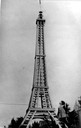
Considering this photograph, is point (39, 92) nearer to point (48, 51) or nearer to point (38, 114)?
point (38, 114)

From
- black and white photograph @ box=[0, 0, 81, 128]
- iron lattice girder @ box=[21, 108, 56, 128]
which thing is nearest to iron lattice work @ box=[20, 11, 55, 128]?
iron lattice girder @ box=[21, 108, 56, 128]

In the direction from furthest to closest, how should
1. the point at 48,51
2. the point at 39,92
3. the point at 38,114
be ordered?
the point at 39,92, the point at 38,114, the point at 48,51

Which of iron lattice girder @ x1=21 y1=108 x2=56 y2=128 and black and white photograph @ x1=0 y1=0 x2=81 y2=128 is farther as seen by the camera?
iron lattice girder @ x1=21 y1=108 x2=56 y2=128

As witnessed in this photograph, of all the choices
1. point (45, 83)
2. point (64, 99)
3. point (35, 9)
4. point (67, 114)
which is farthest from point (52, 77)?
point (45, 83)

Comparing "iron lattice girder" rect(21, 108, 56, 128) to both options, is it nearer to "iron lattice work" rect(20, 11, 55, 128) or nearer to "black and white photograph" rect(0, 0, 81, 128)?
"iron lattice work" rect(20, 11, 55, 128)

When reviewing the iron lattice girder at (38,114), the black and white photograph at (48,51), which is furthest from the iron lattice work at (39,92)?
the black and white photograph at (48,51)

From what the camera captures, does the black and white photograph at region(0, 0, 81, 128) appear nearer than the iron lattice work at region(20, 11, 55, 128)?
Yes

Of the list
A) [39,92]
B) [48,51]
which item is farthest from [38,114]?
[48,51]

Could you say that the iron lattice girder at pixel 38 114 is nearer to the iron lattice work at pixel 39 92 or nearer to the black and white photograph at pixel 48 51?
the iron lattice work at pixel 39 92
